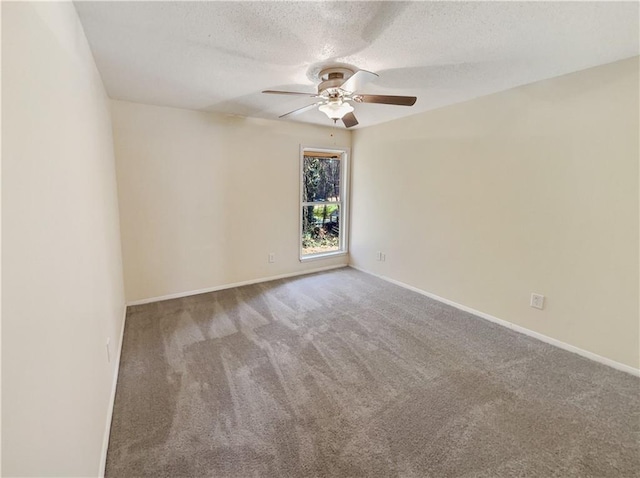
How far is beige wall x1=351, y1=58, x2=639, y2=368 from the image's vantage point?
2162mm

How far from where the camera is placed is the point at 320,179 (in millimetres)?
4637

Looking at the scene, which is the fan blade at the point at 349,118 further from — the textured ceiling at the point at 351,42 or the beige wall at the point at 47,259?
the beige wall at the point at 47,259

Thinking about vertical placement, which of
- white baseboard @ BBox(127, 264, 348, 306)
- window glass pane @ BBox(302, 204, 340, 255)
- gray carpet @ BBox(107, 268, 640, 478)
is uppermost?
window glass pane @ BBox(302, 204, 340, 255)

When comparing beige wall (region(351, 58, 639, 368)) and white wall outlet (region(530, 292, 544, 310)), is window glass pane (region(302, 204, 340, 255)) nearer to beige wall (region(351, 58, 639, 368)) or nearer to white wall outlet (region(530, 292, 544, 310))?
beige wall (region(351, 58, 639, 368))

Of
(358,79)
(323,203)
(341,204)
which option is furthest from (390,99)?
(341,204)

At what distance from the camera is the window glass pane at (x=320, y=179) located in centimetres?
446

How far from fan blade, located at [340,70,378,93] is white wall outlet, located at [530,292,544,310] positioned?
2.36 metres

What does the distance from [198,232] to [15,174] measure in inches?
117

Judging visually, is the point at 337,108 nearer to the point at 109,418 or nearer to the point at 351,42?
the point at 351,42


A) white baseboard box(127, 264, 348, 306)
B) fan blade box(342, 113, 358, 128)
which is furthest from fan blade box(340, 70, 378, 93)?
white baseboard box(127, 264, 348, 306)

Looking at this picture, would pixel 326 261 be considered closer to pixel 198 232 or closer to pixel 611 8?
pixel 198 232

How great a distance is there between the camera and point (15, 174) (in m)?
0.73

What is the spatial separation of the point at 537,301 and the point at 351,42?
8.70 ft

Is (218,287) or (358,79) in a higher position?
(358,79)
